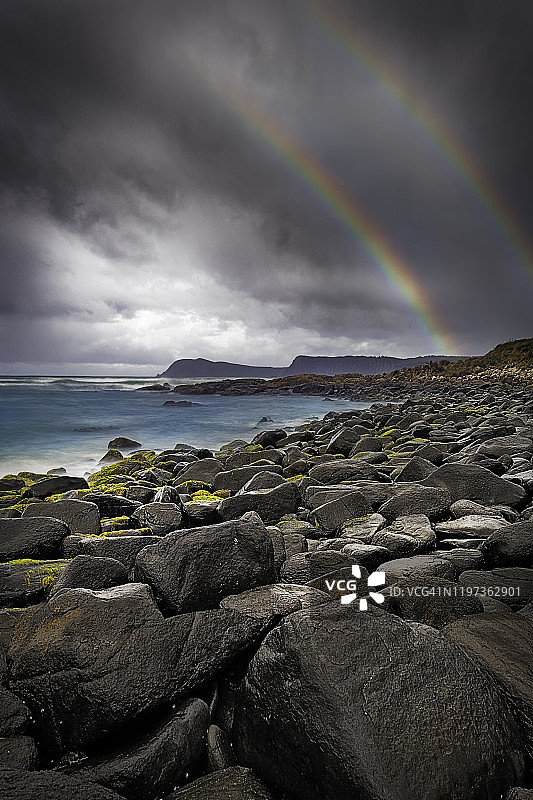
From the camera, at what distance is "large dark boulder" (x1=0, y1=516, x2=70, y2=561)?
3.66 metres

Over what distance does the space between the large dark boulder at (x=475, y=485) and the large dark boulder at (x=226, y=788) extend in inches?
143

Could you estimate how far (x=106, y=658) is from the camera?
78.2 inches

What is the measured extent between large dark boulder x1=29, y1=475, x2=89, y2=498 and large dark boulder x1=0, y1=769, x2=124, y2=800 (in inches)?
261

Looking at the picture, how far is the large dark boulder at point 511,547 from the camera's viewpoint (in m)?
3.00

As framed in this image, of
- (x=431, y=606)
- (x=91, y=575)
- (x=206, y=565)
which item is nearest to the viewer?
(x=431, y=606)

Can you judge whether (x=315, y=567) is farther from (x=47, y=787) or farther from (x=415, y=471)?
(x=415, y=471)

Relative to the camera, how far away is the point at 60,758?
1.82 m

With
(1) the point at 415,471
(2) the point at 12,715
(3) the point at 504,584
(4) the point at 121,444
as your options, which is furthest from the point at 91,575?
(4) the point at 121,444

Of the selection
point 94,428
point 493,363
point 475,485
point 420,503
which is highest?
point 493,363

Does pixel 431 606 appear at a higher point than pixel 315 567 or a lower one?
higher

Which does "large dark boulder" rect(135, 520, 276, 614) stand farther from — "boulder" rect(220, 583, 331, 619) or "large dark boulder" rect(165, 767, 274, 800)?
"large dark boulder" rect(165, 767, 274, 800)

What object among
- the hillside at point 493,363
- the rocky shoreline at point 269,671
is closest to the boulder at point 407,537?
the rocky shoreline at point 269,671

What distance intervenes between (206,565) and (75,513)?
2.99 metres

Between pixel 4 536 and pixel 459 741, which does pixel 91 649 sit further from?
pixel 4 536
